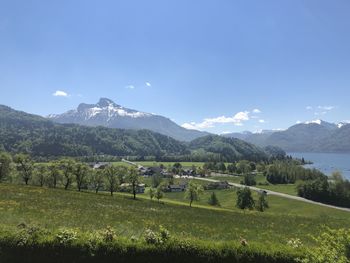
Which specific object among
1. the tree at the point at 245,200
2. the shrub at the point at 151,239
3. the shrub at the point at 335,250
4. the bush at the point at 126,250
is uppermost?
the shrub at the point at 335,250

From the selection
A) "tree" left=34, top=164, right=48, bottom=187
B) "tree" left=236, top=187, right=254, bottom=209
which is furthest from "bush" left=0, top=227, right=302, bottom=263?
"tree" left=236, top=187, right=254, bottom=209

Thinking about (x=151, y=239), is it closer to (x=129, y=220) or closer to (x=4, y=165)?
(x=129, y=220)

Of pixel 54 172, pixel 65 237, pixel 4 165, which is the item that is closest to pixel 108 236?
pixel 65 237

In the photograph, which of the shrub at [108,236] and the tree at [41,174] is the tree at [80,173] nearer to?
the tree at [41,174]

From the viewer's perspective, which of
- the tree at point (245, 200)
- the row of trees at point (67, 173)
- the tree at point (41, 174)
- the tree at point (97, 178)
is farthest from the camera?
the tree at point (245, 200)

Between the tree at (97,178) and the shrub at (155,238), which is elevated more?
the shrub at (155,238)

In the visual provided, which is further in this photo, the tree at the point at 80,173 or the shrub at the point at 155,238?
the tree at the point at 80,173

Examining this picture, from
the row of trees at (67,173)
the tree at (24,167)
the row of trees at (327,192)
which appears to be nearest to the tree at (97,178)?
the row of trees at (67,173)

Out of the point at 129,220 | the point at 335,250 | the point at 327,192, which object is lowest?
the point at 327,192

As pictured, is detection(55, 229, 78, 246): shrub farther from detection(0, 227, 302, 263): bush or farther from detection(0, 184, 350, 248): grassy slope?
detection(0, 184, 350, 248): grassy slope

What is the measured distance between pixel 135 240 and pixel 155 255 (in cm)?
137

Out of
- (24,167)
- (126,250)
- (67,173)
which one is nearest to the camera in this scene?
(126,250)

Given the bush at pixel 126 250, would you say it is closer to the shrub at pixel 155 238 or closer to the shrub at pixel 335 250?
the shrub at pixel 155 238

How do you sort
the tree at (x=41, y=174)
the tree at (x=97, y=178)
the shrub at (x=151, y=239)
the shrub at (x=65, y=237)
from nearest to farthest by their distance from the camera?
the shrub at (x=65, y=237)
the shrub at (x=151, y=239)
the tree at (x=41, y=174)
the tree at (x=97, y=178)
